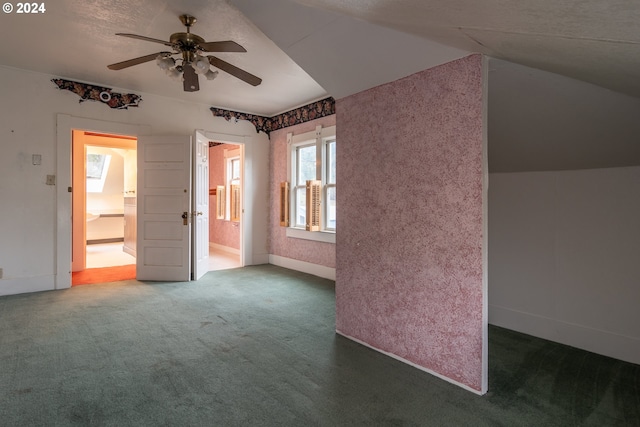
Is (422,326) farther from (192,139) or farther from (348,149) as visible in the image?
(192,139)

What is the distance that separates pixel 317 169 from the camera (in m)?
4.97

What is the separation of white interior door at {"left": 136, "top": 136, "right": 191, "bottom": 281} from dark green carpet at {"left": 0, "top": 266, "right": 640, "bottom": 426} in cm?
138

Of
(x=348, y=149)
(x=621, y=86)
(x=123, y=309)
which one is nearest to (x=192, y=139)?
(x=123, y=309)

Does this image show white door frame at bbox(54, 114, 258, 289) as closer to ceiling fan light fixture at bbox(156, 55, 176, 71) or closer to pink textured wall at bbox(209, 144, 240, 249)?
ceiling fan light fixture at bbox(156, 55, 176, 71)

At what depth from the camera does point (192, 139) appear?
15.8 feet

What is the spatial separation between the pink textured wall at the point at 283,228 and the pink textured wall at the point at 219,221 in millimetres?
1572

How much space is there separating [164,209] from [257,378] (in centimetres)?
334

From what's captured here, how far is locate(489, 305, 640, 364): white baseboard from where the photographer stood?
237cm

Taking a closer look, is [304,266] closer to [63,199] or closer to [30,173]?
[63,199]

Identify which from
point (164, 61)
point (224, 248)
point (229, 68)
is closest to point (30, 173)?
point (164, 61)

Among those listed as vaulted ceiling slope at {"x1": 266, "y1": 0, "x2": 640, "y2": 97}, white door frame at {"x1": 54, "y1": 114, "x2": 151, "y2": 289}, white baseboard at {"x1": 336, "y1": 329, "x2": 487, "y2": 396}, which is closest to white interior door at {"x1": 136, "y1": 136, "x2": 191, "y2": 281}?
white door frame at {"x1": 54, "y1": 114, "x2": 151, "y2": 289}

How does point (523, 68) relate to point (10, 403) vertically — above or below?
above

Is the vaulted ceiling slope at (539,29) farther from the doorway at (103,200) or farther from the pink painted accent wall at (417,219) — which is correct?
the doorway at (103,200)

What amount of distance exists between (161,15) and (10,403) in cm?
283
